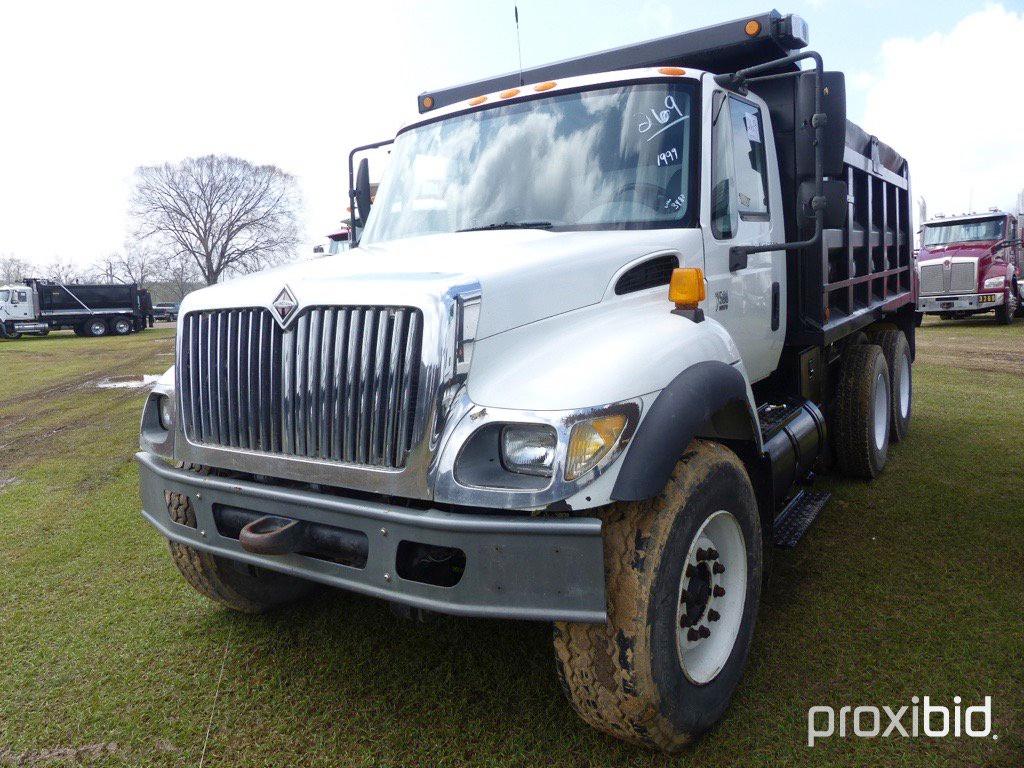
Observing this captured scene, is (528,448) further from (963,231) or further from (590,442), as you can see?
(963,231)

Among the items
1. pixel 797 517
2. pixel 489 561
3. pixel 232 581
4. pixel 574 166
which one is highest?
pixel 574 166

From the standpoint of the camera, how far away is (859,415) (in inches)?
218

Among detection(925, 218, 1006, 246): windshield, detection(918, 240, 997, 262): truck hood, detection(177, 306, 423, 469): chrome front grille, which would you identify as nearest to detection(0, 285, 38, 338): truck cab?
detection(918, 240, 997, 262): truck hood

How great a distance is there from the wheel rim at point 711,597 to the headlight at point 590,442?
55 cm

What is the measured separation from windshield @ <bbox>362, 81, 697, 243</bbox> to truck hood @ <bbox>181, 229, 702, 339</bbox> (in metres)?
0.15

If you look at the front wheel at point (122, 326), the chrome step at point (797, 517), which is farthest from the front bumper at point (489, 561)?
the front wheel at point (122, 326)

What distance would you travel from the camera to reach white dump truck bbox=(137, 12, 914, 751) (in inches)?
89.9

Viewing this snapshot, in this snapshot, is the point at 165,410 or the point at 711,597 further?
the point at 165,410

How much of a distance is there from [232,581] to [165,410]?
0.89m

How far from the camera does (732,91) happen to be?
3.80 metres

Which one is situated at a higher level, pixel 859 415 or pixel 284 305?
pixel 284 305

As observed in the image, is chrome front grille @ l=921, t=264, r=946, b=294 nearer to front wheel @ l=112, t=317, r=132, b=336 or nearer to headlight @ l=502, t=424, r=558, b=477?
headlight @ l=502, t=424, r=558, b=477

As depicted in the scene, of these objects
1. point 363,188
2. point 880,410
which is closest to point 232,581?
point 363,188

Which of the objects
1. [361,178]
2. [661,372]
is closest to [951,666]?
[661,372]
